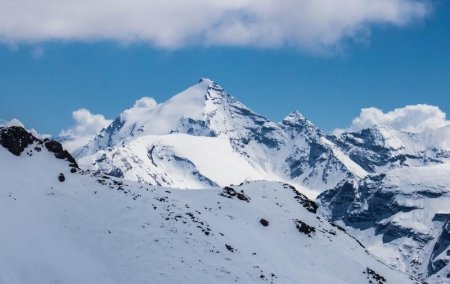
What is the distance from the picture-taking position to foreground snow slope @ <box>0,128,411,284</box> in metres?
47.5

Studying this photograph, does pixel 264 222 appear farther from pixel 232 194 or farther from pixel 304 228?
pixel 232 194

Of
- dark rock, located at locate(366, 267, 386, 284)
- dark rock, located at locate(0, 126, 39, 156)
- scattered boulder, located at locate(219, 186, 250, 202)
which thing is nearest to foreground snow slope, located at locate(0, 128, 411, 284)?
dark rock, located at locate(366, 267, 386, 284)

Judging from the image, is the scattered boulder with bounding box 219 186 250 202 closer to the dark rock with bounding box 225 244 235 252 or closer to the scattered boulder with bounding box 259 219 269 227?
the scattered boulder with bounding box 259 219 269 227

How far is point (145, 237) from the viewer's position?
53250 mm

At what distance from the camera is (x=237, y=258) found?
180 feet

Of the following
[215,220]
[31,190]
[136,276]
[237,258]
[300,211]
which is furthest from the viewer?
[300,211]

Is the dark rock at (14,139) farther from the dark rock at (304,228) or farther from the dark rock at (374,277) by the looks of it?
the dark rock at (374,277)

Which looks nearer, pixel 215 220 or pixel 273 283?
pixel 273 283

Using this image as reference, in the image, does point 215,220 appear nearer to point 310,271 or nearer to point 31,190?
point 310,271

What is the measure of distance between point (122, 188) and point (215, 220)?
34.6 ft

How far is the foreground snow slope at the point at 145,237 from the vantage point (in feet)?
156

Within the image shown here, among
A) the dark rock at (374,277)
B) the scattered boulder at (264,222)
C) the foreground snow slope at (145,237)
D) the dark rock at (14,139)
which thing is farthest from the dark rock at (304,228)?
the dark rock at (14,139)

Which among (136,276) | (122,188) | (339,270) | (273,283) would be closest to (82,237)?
(136,276)

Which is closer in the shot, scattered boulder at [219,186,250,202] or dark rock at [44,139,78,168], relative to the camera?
dark rock at [44,139,78,168]
